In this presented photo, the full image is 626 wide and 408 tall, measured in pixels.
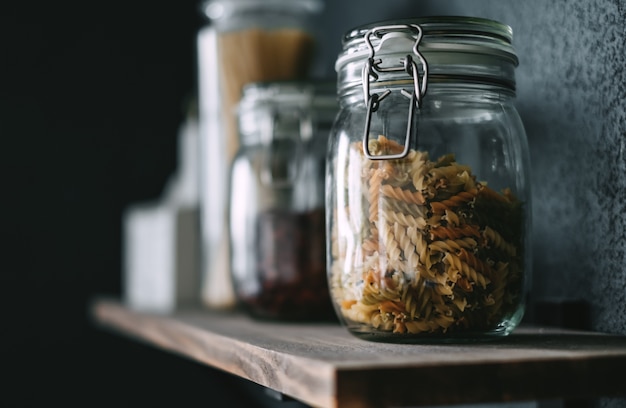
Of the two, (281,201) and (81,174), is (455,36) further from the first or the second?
(81,174)

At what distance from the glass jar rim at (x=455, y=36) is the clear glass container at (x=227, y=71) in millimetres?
398

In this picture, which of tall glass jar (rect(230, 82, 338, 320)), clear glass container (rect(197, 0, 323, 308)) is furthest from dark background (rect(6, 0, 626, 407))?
tall glass jar (rect(230, 82, 338, 320))

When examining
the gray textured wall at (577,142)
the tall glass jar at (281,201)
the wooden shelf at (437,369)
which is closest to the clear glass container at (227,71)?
the tall glass jar at (281,201)

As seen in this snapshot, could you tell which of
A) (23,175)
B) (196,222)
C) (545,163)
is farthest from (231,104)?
(23,175)

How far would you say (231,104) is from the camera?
41.4 inches

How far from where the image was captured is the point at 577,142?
71 cm

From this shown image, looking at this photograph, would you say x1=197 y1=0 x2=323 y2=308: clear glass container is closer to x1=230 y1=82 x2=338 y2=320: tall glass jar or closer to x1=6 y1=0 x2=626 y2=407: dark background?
x1=230 y1=82 x2=338 y2=320: tall glass jar

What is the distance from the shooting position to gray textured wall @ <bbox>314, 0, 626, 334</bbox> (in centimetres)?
66

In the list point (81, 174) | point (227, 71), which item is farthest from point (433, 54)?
point (81, 174)

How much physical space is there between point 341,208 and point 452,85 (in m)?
0.13

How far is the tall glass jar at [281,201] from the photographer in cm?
84

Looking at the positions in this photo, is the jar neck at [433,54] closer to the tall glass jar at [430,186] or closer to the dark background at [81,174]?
the tall glass jar at [430,186]

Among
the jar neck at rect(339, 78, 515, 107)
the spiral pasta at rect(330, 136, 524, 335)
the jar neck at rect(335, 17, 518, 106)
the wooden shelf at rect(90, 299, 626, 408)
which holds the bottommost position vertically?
the wooden shelf at rect(90, 299, 626, 408)

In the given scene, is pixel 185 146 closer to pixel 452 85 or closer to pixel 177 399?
pixel 177 399
